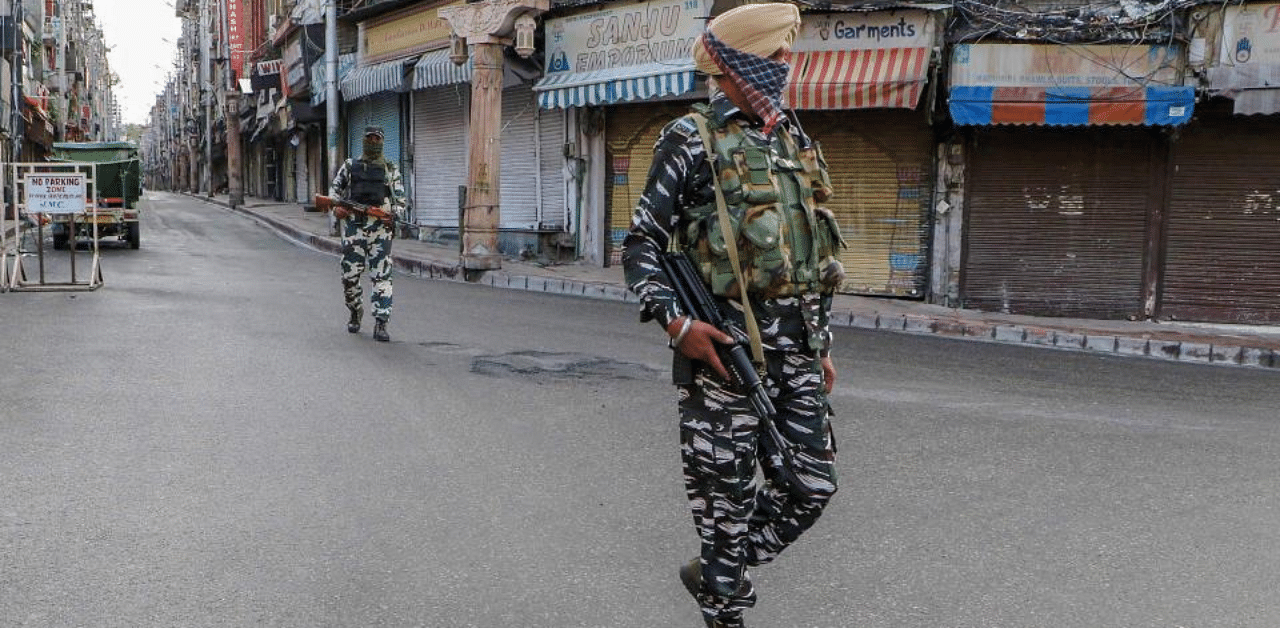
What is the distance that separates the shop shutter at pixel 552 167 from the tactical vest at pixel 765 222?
630 inches

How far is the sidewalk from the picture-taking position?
438 inches

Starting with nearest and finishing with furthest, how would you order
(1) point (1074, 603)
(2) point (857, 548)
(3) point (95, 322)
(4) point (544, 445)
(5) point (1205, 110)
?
1. (1) point (1074, 603)
2. (2) point (857, 548)
3. (4) point (544, 445)
4. (3) point (95, 322)
5. (5) point (1205, 110)

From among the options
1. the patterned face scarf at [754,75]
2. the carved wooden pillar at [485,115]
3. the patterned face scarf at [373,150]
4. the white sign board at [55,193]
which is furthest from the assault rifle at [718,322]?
the carved wooden pillar at [485,115]

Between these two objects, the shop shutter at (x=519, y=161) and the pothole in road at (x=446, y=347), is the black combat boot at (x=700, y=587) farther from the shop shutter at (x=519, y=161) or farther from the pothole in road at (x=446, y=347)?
the shop shutter at (x=519, y=161)

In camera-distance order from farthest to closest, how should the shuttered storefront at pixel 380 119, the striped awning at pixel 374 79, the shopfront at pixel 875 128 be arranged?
the shuttered storefront at pixel 380 119 → the striped awning at pixel 374 79 → the shopfront at pixel 875 128

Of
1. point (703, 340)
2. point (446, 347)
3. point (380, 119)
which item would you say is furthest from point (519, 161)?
point (703, 340)

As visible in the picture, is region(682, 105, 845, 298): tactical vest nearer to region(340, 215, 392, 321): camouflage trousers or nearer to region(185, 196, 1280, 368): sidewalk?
region(340, 215, 392, 321): camouflage trousers

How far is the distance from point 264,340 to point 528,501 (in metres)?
5.29

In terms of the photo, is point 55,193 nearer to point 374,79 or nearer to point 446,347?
point 446,347

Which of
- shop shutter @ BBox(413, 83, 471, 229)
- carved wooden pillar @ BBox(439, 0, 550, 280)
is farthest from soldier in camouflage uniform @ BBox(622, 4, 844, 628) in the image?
shop shutter @ BBox(413, 83, 471, 229)

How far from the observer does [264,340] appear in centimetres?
966

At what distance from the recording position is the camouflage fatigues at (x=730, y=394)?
10.5ft

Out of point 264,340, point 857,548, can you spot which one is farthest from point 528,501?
point 264,340

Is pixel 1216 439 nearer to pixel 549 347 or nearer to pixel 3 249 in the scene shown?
pixel 549 347
